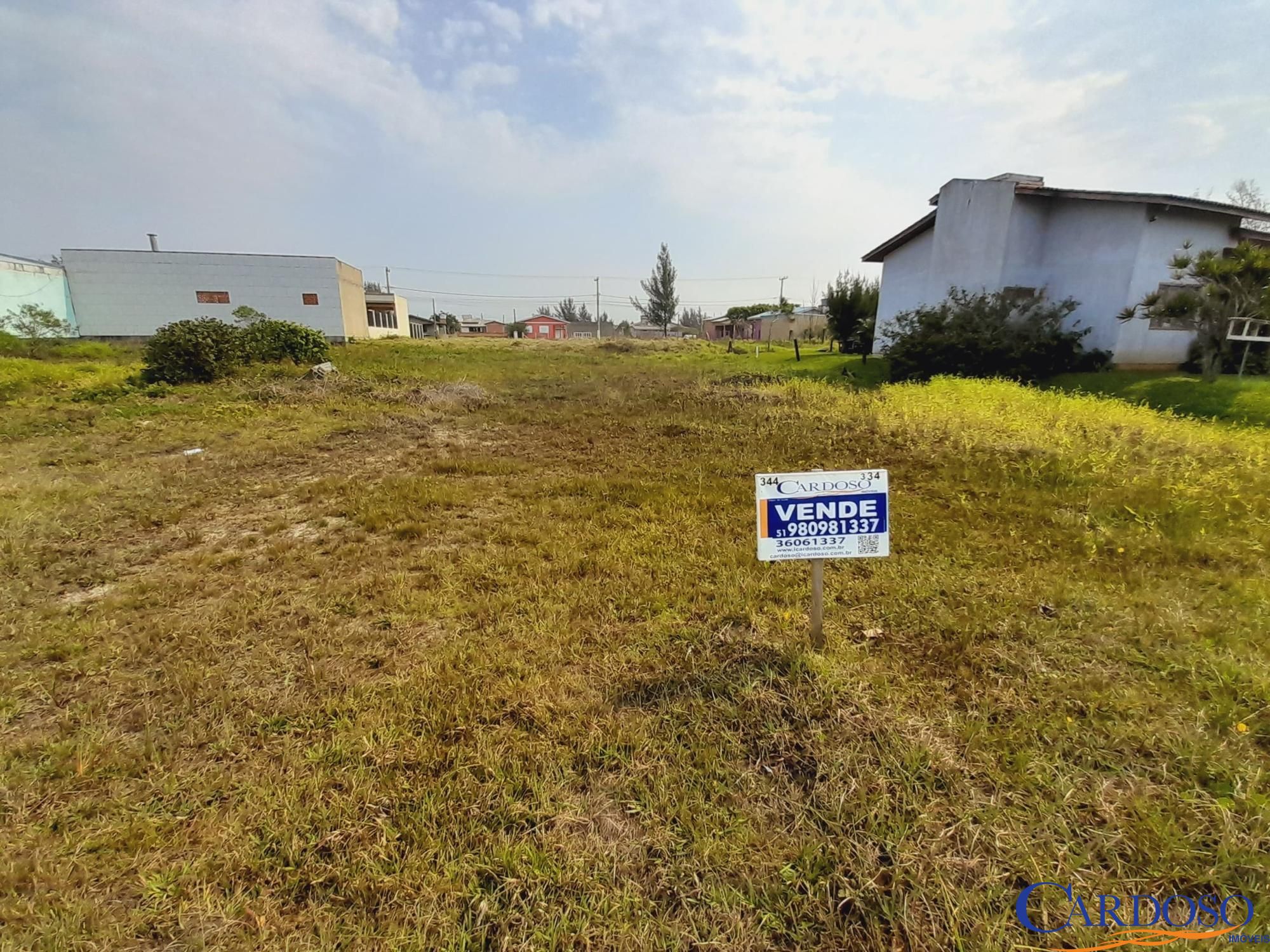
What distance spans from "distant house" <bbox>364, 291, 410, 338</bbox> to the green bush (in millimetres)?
20608

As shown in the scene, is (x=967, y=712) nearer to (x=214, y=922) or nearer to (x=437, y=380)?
(x=214, y=922)

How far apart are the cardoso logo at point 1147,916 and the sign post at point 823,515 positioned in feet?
4.24

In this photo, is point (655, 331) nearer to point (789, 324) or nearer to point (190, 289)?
point (789, 324)

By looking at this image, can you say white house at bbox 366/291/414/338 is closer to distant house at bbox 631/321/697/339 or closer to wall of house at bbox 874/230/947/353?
distant house at bbox 631/321/697/339

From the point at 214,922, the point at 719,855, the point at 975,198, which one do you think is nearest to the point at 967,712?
the point at 719,855

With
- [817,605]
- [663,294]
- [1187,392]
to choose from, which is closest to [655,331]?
[663,294]

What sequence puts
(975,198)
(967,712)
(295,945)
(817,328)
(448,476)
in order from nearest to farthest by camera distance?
(295,945)
(967,712)
(448,476)
(975,198)
(817,328)

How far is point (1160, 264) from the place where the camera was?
12281 millimetres

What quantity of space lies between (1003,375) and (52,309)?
37578 mm

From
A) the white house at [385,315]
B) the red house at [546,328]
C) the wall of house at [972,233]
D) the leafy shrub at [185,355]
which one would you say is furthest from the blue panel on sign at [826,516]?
the red house at [546,328]

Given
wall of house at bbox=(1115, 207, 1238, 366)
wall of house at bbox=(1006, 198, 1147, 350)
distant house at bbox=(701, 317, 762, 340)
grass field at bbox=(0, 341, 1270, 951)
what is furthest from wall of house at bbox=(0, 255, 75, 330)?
distant house at bbox=(701, 317, 762, 340)

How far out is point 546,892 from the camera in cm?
159

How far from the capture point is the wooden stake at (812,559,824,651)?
8.52ft

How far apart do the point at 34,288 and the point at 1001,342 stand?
37.3 metres
